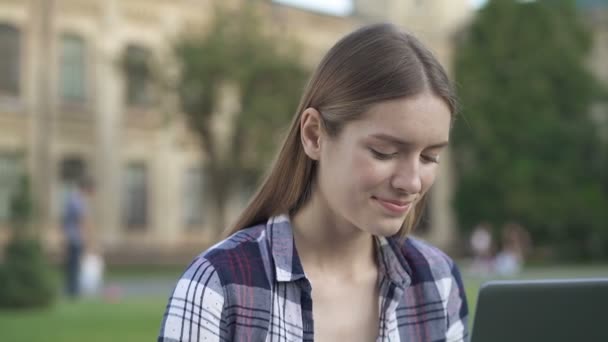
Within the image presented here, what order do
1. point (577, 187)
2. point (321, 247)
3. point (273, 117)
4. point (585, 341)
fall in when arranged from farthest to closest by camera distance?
point (577, 187) < point (273, 117) < point (321, 247) < point (585, 341)

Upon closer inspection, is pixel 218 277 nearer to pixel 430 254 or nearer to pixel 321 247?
pixel 321 247

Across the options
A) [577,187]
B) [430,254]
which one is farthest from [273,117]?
[430,254]

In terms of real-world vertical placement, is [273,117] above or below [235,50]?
below

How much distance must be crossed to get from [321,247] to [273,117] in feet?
87.4

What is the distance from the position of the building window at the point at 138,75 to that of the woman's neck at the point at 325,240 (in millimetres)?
28994

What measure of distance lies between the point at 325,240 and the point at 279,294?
10.2 inches

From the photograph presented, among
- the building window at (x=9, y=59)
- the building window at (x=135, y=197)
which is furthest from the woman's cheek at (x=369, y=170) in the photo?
the building window at (x=135, y=197)

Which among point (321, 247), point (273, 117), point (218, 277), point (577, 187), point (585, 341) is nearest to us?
point (585, 341)

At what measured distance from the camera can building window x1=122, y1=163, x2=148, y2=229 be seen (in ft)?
110

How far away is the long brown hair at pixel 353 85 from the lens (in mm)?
2336

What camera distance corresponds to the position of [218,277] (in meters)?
2.32

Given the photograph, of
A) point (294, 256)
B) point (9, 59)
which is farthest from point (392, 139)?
point (9, 59)

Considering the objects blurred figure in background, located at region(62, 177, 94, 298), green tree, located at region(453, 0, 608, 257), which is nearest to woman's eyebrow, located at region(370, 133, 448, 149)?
blurred figure in background, located at region(62, 177, 94, 298)

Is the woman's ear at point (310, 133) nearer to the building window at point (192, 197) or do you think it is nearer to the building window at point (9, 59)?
the building window at point (9, 59)
